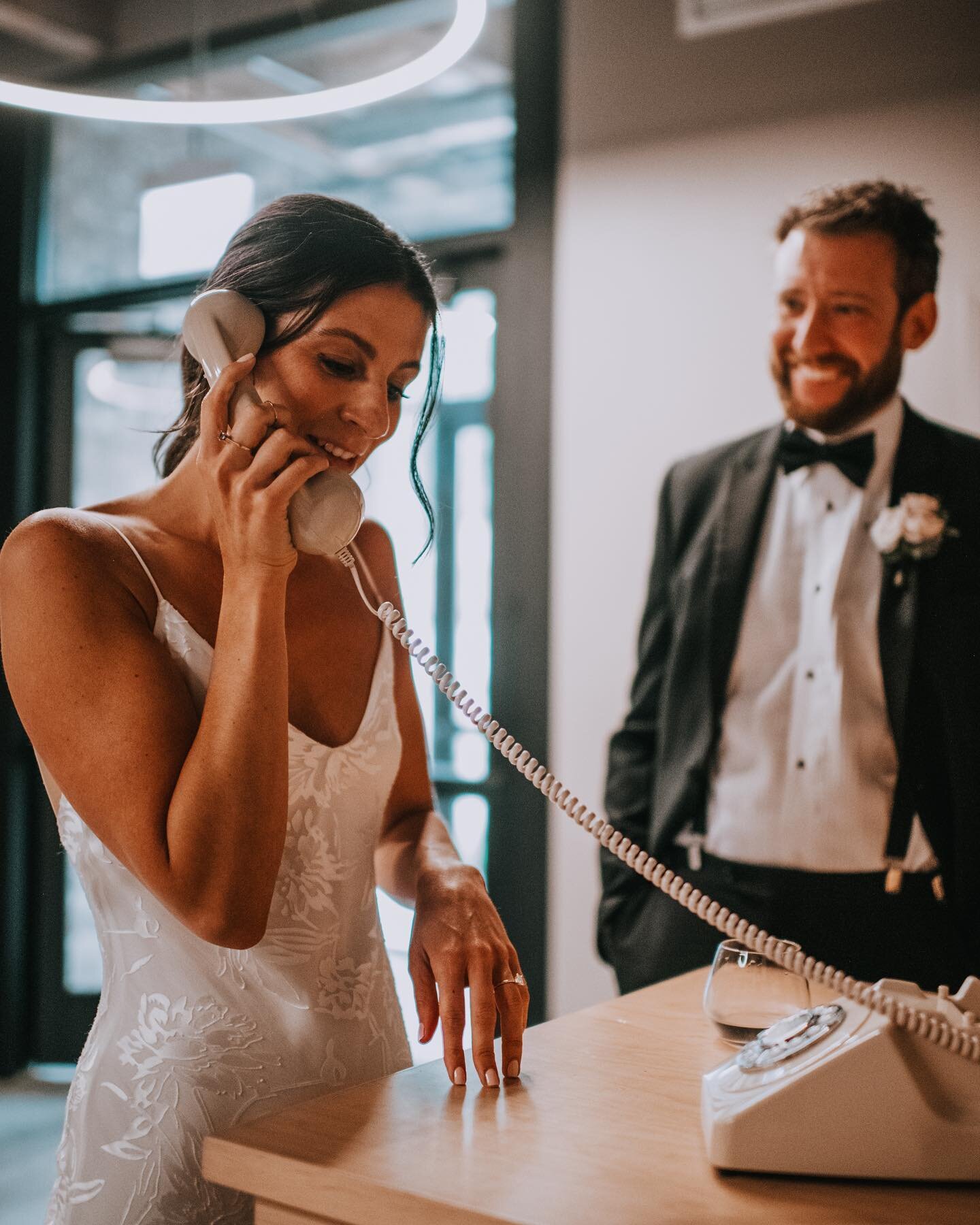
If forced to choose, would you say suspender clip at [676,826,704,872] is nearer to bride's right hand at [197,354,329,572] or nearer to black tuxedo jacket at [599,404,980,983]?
black tuxedo jacket at [599,404,980,983]

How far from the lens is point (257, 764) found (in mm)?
1084

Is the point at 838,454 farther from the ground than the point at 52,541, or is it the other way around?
the point at 838,454

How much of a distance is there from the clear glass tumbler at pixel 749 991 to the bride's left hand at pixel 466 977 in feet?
0.67

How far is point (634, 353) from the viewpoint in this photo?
3357 millimetres

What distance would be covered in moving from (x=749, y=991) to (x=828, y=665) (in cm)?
160

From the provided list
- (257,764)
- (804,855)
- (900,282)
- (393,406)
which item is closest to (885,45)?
(900,282)

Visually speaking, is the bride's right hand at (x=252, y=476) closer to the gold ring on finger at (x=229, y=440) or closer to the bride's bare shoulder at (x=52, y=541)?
the gold ring on finger at (x=229, y=440)

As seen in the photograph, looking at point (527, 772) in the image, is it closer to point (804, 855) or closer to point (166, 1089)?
point (166, 1089)

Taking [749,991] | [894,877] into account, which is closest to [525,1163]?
[749,991]

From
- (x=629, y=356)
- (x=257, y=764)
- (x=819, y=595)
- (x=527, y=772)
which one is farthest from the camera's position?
(x=629, y=356)

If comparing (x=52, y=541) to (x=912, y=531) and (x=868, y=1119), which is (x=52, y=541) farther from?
(x=912, y=531)

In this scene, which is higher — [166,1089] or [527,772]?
[527,772]

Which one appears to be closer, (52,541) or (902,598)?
(52,541)

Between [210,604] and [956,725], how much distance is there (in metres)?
1.78
